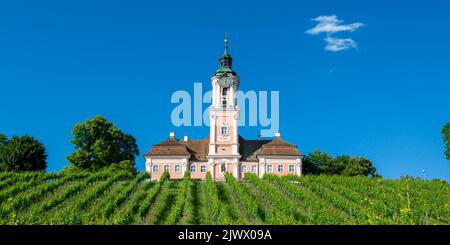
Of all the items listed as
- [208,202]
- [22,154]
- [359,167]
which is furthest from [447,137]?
[22,154]

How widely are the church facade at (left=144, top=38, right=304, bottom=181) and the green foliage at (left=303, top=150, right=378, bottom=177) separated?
4.81m

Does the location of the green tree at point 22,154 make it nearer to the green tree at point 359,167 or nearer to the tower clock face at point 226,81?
the tower clock face at point 226,81

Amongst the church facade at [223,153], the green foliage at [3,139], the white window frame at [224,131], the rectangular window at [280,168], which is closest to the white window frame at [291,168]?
the church facade at [223,153]

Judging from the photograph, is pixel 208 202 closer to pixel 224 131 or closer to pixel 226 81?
pixel 224 131

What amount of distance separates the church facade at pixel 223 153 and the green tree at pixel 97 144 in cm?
387

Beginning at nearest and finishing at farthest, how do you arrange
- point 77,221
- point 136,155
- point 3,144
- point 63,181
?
point 77,221
point 63,181
point 3,144
point 136,155

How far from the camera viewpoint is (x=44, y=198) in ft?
91.5

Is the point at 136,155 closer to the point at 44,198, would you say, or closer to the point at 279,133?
the point at 279,133

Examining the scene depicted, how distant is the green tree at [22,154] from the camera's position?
45.5 m

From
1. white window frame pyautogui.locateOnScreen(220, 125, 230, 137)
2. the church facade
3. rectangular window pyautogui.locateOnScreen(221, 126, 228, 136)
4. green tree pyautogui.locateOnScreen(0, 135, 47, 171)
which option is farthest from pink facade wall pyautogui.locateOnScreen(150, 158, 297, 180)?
green tree pyautogui.locateOnScreen(0, 135, 47, 171)

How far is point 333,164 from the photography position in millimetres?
54312
